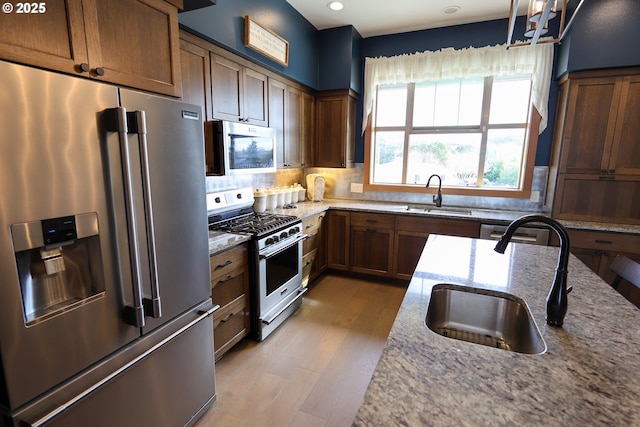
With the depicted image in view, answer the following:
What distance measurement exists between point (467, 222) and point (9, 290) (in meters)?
3.28

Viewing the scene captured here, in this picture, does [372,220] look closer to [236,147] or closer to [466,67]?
[236,147]

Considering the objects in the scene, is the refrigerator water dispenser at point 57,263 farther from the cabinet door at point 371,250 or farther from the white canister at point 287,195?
the cabinet door at point 371,250

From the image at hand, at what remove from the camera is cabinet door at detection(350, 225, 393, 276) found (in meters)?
3.52

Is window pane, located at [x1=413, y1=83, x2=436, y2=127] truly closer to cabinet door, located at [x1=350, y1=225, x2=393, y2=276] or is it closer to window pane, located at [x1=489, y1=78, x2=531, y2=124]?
window pane, located at [x1=489, y1=78, x2=531, y2=124]

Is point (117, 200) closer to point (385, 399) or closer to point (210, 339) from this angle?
point (210, 339)

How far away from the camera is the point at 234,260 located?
7.01 feet

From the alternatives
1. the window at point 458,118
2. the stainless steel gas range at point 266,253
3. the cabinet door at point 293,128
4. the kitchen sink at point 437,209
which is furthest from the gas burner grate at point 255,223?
the window at point 458,118

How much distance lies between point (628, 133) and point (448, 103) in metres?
1.60

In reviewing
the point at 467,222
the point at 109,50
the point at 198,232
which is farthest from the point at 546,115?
the point at 109,50

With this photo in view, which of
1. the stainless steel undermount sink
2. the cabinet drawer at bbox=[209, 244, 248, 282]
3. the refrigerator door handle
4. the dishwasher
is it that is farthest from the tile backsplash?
the stainless steel undermount sink

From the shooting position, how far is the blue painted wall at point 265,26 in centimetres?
211

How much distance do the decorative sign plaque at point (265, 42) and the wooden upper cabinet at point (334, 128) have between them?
34.2 inches

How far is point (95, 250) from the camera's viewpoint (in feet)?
3.80

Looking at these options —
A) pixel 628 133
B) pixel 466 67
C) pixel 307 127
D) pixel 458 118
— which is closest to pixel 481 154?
pixel 458 118
